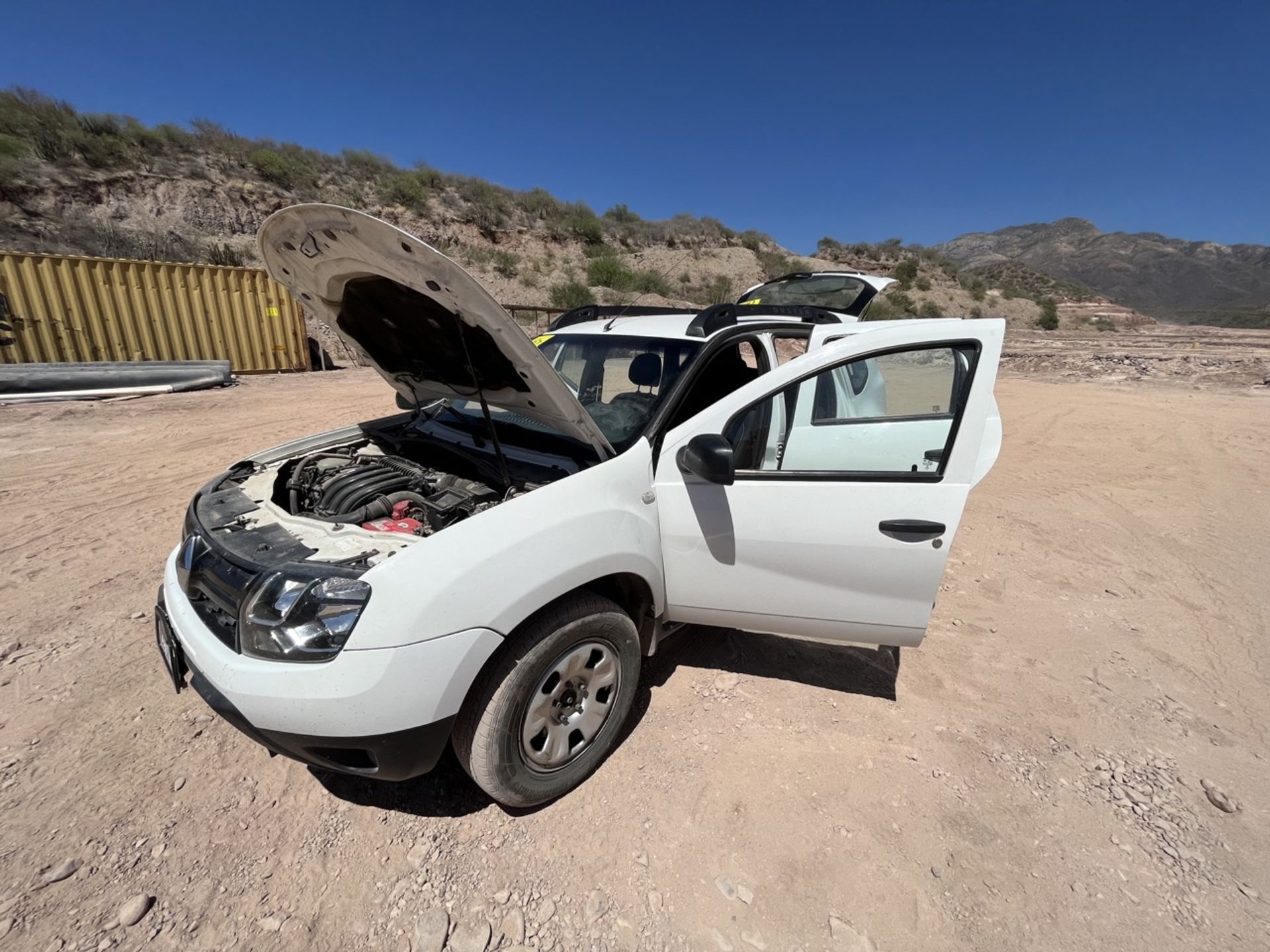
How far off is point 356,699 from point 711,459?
1359 mm

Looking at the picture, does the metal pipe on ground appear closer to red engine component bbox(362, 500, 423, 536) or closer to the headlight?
red engine component bbox(362, 500, 423, 536)

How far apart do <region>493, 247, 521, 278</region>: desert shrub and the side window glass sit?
2437 centimetres

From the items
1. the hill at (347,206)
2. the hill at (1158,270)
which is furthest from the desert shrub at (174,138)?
the hill at (1158,270)

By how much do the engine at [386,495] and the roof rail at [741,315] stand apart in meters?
1.22

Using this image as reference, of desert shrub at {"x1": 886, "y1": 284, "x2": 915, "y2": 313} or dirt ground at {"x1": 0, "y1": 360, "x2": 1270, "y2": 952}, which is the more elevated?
desert shrub at {"x1": 886, "y1": 284, "x2": 915, "y2": 313}

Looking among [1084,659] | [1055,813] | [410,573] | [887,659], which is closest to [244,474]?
[410,573]

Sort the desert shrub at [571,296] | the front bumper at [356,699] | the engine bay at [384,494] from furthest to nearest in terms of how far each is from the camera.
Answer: the desert shrub at [571,296]
the engine bay at [384,494]
the front bumper at [356,699]

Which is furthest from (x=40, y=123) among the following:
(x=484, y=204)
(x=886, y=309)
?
(x=886, y=309)

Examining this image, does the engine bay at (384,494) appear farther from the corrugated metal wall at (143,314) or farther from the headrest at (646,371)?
the corrugated metal wall at (143,314)

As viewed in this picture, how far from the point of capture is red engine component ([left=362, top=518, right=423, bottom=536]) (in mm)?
2211

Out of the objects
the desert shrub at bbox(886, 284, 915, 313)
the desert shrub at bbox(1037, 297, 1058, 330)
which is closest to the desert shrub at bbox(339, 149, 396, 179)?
the desert shrub at bbox(886, 284, 915, 313)

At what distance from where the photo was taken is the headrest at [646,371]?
2.68 meters

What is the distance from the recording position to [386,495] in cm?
249

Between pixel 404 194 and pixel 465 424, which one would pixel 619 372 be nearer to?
pixel 465 424
